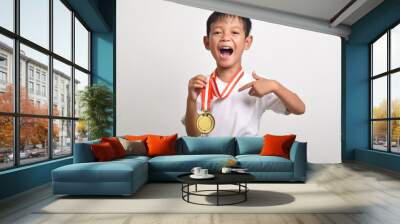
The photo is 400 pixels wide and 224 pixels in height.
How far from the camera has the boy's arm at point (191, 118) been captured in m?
8.28

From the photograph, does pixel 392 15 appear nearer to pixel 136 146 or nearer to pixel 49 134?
pixel 136 146

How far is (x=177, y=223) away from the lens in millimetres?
3635

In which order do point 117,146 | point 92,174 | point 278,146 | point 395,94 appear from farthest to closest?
point 395,94
point 278,146
point 117,146
point 92,174

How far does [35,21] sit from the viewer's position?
582 cm

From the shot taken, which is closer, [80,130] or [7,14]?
[7,14]

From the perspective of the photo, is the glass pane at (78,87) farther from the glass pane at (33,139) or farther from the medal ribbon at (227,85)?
the medal ribbon at (227,85)

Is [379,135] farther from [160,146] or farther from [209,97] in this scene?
[160,146]

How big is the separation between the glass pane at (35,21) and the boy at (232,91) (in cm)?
332

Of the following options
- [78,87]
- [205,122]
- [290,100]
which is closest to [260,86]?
[290,100]

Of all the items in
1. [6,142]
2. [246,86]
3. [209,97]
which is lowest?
[6,142]

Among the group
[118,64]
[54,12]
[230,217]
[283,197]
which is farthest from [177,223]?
[118,64]

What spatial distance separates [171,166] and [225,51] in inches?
135

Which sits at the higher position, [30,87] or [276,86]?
[276,86]

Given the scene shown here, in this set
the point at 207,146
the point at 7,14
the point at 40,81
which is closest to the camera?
the point at 7,14
